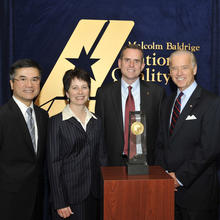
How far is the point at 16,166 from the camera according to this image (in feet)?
6.46

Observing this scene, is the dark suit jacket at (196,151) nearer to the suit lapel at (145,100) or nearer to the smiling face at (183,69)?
the smiling face at (183,69)

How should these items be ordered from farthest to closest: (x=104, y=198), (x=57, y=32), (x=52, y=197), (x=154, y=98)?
(x=57, y=32), (x=154, y=98), (x=52, y=197), (x=104, y=198)

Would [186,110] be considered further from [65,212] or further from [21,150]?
[21,150]

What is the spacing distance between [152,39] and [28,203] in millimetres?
2357

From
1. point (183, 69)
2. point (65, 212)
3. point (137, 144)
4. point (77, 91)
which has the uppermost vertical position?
point (183, 69)

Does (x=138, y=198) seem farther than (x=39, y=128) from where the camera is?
No

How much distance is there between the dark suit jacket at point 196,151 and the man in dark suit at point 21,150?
1.07 meters

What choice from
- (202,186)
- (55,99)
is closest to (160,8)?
(55,99)

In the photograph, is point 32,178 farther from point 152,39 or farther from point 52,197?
point 152,39

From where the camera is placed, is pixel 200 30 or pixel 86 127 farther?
pixel 200 30

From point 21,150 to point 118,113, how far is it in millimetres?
921

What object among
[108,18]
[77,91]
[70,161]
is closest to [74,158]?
[70,161]

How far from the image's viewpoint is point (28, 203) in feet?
6.67

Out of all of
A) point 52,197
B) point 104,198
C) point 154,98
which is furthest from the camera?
point 154,98
